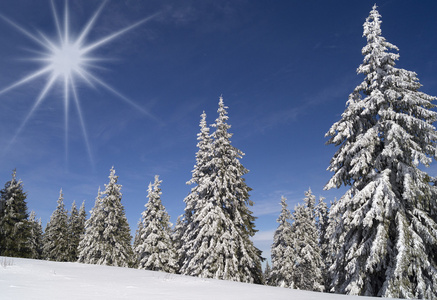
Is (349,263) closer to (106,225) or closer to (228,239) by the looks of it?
(228,239)

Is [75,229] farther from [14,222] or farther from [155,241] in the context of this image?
[155,241]

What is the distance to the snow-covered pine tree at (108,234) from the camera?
119 feet

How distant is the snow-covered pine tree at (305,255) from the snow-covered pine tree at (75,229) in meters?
35.0

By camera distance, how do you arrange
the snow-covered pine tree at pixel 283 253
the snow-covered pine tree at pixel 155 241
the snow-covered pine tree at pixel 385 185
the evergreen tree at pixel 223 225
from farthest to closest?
the snow-covered pine tree at pixel 283 253, the snow-covered pine tree at pixel 155 241, the evergreen tree at pixel 223 225, the snow-covered pine tree at pixel 385 185

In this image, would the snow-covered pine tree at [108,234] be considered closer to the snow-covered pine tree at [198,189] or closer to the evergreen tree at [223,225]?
the snow-covered pine tree at [198,189]

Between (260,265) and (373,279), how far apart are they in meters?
10.1

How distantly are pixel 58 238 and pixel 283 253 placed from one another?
1483 inches

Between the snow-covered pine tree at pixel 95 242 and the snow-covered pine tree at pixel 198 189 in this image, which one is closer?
the snow-covered pine tree at pixel 198 189

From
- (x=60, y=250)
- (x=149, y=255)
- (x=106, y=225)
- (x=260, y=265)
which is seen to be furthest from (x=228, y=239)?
Result: (x=60, y=250)

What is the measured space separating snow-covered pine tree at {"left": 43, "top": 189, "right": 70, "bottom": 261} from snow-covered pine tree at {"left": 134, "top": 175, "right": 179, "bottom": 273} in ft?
77.5

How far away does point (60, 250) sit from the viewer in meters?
48.8

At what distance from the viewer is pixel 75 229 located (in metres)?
52.4

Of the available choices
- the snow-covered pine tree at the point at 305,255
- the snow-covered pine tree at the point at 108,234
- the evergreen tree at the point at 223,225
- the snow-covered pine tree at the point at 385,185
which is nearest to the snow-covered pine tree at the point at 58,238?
the snow-covered pine tree at the point at 108,234

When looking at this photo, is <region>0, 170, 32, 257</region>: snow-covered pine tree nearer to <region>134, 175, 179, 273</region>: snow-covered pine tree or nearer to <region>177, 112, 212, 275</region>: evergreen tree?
<region>134, 175, 179, 273</region>: snow-covered pine tree
